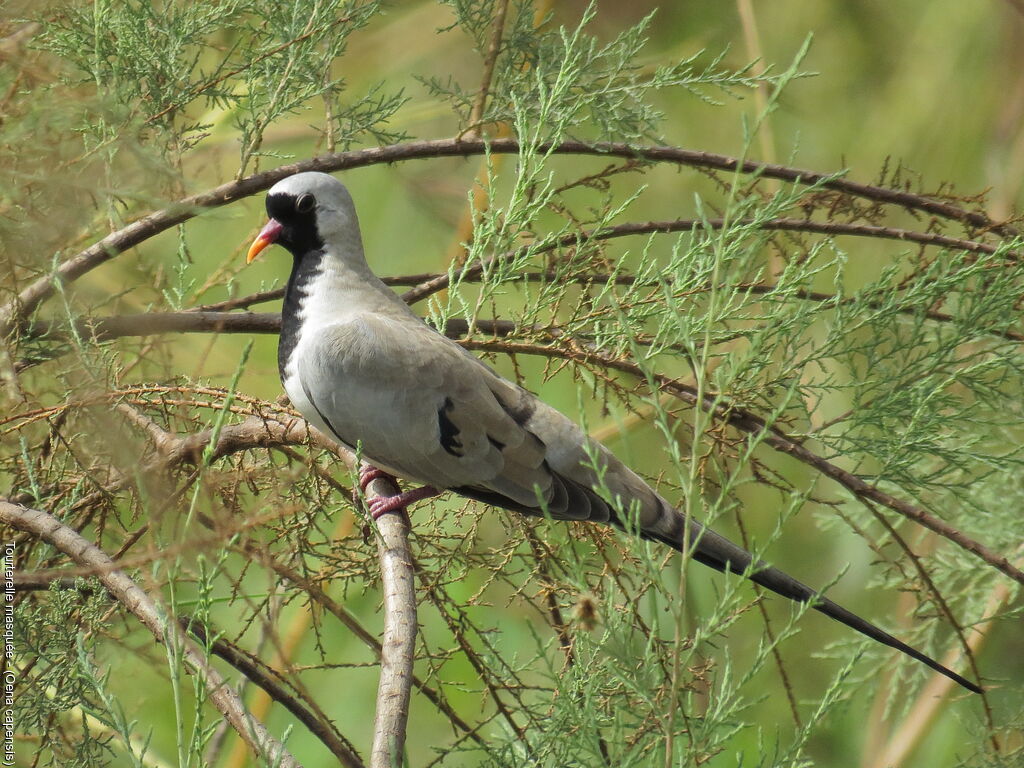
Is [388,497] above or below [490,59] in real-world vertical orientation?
below

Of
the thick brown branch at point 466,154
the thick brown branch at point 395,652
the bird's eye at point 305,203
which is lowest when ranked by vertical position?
the thick brown branch at point 395,652

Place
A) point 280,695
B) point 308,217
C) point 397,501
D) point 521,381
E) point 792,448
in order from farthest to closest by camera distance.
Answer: point 308,217
point 521,381
point 397,501
point 792,448
point 280,695

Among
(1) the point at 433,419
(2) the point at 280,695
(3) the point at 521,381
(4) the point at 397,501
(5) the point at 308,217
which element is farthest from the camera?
(5) the point at 308,217

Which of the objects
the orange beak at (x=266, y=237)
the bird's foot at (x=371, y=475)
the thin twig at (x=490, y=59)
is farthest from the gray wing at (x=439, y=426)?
the thin twig at (x=490, y=59)

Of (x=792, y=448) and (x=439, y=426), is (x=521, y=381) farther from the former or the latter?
(x=792, y=448)

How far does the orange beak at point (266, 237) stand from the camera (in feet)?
9.27

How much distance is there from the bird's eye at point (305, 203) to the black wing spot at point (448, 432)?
647 millimetres

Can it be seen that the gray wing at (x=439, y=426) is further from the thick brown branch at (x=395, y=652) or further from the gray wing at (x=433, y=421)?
the thick brown branch at (x=395, y=652)

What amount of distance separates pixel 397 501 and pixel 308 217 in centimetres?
83

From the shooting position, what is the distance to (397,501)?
2.54 meters

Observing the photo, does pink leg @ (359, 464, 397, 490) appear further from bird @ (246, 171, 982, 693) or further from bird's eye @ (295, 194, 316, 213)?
bird's eye @ (295, 194, 316, 213)

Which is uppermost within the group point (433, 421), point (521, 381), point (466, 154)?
point (466, 154)

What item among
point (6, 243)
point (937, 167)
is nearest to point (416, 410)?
point (6, 243)

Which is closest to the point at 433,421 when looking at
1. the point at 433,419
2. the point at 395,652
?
the point at 433,419
